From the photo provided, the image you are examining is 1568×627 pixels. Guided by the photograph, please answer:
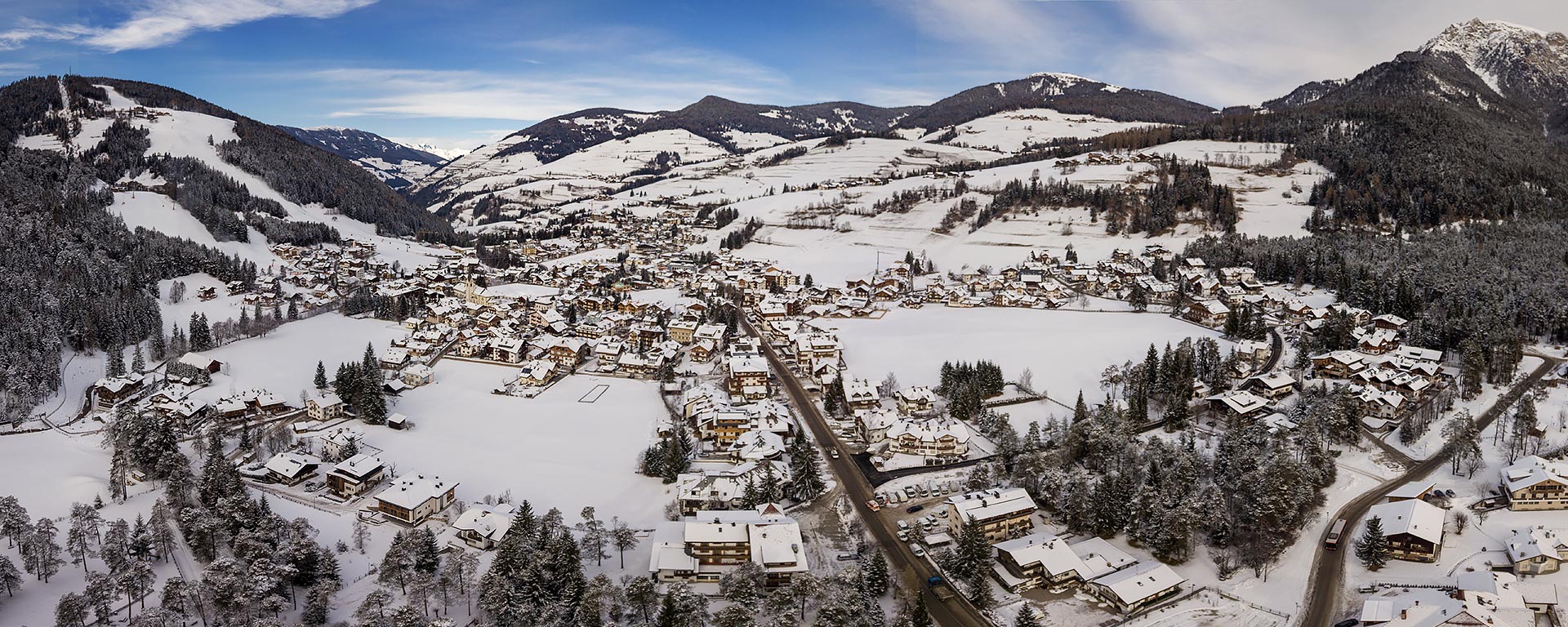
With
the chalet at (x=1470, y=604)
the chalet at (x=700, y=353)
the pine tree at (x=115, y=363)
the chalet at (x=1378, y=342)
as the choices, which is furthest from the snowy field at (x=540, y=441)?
the chalet at (x=1378, y=342)

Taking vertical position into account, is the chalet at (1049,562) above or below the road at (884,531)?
above

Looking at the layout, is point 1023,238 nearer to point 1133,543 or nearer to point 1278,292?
point 1278,292

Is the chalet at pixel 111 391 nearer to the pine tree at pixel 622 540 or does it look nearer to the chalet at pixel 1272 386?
the pine tree at pixel 622 540

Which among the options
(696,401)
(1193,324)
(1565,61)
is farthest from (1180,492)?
(1565,61)

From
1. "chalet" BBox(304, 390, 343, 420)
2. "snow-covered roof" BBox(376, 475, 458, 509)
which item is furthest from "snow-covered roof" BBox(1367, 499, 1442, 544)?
"chalet" BBox(304, 390, 343, 420)

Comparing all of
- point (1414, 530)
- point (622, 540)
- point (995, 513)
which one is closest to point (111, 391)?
point (622, 540)

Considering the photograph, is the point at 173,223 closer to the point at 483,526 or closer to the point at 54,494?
the point at 54,494
